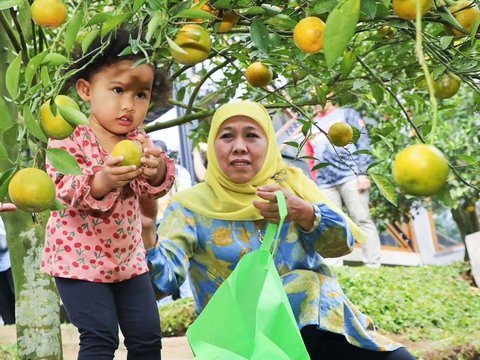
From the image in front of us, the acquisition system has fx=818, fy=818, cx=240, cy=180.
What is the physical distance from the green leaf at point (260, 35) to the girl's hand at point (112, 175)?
47 cm

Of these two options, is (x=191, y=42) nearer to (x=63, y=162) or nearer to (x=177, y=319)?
(x=63, y=162)

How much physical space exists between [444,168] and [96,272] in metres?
1.39

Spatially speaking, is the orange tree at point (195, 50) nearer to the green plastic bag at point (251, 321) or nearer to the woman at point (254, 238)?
the woman at point (254, 238)

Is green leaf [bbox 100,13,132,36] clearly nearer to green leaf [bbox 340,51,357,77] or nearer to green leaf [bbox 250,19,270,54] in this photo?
green leaf [bbox 250,19,270,54]

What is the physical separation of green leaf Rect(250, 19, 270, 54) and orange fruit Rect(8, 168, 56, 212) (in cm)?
48

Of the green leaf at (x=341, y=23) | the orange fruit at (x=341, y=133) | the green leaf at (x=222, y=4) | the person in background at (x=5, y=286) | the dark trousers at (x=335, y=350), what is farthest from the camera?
the person in background at (x=5, y=286)

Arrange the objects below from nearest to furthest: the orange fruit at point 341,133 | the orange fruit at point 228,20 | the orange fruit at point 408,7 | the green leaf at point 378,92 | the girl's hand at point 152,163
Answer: the orange fruit at point 408,7
the orange fruit at point 228,20
the girl's hand at point 152,163
the orange fruit at point 341,133
the green leaf at point 378,92

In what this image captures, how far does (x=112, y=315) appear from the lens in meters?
2.27

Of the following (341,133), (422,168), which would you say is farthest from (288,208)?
(422,168)

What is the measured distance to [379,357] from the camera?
8.58ft

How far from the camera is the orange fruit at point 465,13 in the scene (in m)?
1.45

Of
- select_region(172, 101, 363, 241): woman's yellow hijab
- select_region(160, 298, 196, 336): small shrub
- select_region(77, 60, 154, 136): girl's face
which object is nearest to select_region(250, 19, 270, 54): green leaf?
select_region(77, 60, 154, 136): girl's face

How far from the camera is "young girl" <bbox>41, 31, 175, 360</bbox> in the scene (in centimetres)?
219

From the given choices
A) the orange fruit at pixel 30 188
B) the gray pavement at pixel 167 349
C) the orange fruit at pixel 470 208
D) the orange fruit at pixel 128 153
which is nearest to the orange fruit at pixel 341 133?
the orange fruit at pixel 128 153
